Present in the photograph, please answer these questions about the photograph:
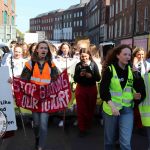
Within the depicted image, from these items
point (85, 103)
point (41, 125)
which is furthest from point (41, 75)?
point (85, 103)

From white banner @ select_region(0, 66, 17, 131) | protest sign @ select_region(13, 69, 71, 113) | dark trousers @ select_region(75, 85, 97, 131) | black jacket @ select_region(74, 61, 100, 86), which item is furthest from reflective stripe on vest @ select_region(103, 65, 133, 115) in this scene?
dark trousers @ select_region(75, 85, 97, 131)

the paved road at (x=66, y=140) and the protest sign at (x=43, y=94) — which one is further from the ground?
the protest sign at (x=43, y=94)

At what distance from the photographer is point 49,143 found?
302 inches

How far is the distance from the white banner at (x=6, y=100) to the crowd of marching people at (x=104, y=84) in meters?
0.12

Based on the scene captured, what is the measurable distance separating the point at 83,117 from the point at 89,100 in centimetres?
37

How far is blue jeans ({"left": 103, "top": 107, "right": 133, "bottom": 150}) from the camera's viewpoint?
5.47 m

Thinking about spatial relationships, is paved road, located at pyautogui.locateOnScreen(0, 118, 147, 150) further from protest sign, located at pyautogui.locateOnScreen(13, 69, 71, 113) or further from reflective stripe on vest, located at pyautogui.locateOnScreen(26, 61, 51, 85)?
reflective stripe on vest, located at pyautogui.locateOnScreen(26, 61, 51, 85)

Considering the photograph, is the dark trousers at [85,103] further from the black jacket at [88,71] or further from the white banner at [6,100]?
the white banner at [6,100]

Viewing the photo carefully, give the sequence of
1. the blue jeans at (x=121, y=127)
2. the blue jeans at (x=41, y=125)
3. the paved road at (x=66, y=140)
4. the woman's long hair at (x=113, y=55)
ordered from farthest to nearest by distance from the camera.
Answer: the paved road at (x=66, y=140)
the blue jeans at (x=41, y=125)
the woman's long hair at (x=113, y=55)
the blue jeans at (x=121, y=127)

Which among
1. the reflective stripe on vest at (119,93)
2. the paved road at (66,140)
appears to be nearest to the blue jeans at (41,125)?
the paved road at (66,140)

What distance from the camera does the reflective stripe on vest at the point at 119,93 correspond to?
5.49m

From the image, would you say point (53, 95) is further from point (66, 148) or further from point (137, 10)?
point (137, 10)

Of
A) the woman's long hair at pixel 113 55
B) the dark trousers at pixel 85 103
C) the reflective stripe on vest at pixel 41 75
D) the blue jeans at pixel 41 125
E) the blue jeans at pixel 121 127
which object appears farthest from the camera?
the dark trousers at pixel 85 103

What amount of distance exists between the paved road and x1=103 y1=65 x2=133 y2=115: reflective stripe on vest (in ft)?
6.90
